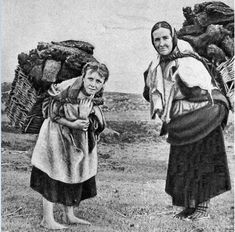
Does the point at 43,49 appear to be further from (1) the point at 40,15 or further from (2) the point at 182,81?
(2) the point at 182,81

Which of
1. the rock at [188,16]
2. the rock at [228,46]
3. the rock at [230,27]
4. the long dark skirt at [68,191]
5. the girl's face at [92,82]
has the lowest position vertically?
the long dark skirt at [68,191]

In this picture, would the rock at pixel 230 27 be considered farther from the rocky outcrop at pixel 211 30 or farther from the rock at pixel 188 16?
the rock at pixel 188 16

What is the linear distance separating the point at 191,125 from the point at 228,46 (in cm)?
63

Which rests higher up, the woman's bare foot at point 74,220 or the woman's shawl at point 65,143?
the woman's shawl at point 65,143

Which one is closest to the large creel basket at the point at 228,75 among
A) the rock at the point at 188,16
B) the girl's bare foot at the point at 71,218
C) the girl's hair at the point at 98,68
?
the rock at the point at 188,16

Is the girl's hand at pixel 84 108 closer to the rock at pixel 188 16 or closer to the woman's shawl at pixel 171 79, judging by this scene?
the woman's shawl at pixel 171 79

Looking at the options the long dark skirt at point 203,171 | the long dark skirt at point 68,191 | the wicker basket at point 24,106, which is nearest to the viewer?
the long dark skirt at point 203,171

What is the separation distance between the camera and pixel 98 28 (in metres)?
4.41

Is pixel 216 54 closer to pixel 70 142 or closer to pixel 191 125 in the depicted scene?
pixel 191 125

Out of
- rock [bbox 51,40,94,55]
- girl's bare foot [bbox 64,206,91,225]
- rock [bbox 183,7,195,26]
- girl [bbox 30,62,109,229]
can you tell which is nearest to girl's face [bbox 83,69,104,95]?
girl [bbox 30,62,109,229]

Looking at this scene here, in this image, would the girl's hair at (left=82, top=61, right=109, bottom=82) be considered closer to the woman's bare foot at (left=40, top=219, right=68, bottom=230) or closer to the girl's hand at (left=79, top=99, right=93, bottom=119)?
the girl's hand at (left=79, top=99, right=93, bottom=119)

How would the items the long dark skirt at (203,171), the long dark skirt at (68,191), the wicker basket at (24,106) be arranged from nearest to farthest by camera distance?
the long dark skirt at (203,171)
the long dark skirt at (68,191)
the wicker basket at (24,106)

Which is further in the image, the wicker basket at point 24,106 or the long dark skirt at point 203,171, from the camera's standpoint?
the wicker basket at point 24,106

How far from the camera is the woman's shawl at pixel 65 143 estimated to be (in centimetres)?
430
